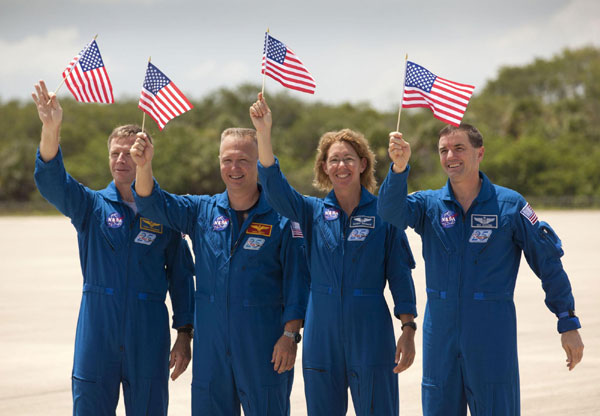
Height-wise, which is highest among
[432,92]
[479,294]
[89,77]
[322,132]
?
[322,132]

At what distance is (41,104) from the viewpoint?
196 inches

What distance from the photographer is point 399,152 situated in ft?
15.3

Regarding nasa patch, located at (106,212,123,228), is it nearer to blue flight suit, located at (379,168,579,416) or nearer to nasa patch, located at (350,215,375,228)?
nasa patch, located at (350,215,375,228)

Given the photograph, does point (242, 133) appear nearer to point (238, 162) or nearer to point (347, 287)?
point (238, 162)

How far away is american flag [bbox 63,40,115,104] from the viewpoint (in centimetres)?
565

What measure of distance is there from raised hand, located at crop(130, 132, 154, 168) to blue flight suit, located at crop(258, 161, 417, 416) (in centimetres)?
76

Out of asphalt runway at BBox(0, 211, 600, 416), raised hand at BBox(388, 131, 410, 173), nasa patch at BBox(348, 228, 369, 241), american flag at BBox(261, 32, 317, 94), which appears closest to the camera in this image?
raised hand at BBox(388, 131, 410, 173)

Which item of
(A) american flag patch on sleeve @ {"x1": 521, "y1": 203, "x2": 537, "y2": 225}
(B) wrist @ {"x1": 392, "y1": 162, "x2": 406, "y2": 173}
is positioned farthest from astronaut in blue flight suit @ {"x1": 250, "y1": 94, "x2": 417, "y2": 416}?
(A) american flag patch on sleeve @ {"x1": 521, "y1": 203, "x2": 537, "y2": 225}

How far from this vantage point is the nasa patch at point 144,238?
5.17 meters

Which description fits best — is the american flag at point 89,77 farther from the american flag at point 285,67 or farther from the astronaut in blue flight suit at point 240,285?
the american flag at point 285,67

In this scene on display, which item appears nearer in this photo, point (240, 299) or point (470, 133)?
point (240, 299)

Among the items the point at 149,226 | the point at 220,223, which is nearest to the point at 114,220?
the point at 149,226

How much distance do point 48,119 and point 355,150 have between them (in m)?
2.08

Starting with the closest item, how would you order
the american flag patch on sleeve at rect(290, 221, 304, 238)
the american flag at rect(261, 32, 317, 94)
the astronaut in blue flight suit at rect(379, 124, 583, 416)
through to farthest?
the astronaut in blue flight suit at rect(379, 124, 583, 416) → the american flag patch on sleeve at rect(290, 221, 304, 238) → the american flag at rect(261, 32, 317, 94)
